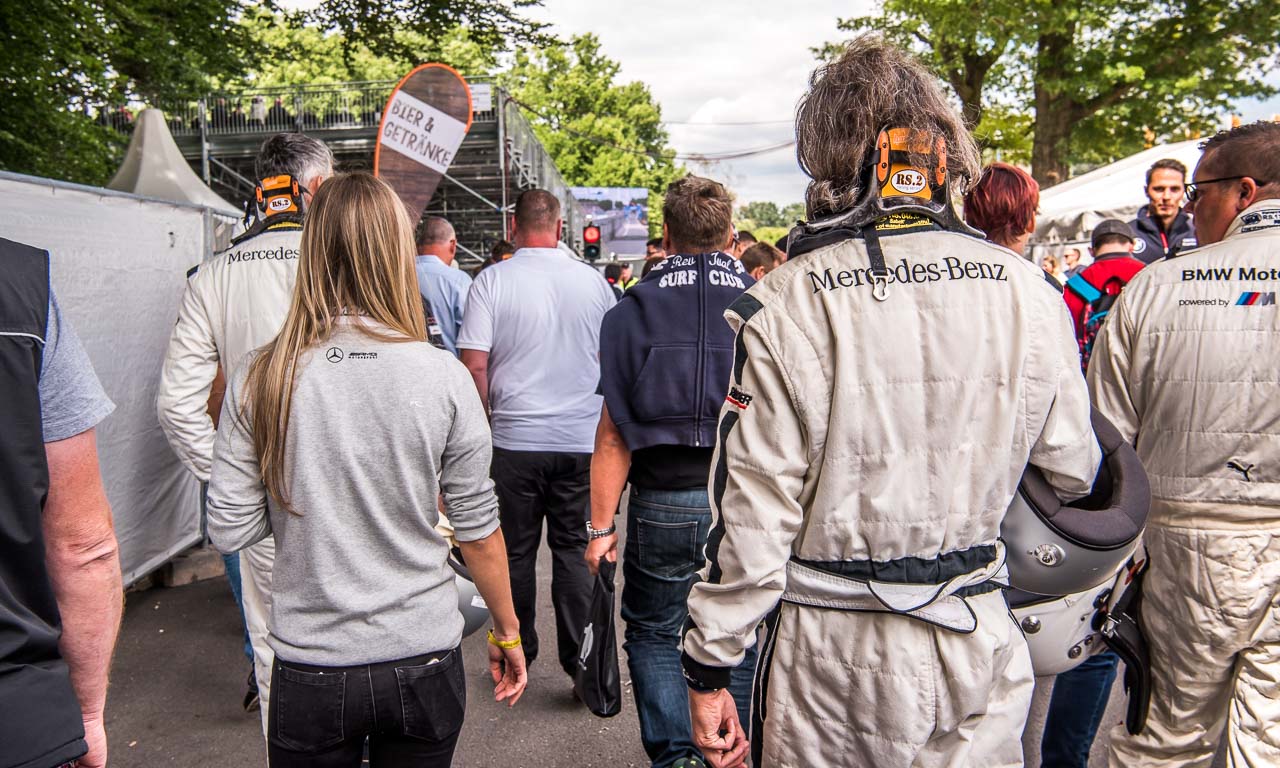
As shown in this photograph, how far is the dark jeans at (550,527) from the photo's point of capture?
4121mm

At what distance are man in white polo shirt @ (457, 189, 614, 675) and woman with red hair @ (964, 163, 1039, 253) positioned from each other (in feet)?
6.05

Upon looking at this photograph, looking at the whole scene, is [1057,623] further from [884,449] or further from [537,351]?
[537,351]

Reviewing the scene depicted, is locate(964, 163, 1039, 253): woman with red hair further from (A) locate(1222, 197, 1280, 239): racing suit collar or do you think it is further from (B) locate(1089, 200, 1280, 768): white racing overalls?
(A) locate(1222, 197, 1280, 239): racing suit collar

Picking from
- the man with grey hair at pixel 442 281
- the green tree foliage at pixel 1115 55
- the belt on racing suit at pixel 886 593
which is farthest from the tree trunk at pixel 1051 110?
the belt on racing suit at pixel 886 593

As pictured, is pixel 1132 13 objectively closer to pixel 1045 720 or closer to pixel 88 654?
pixel 1045 720

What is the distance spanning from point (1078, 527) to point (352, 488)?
1604 millimetres

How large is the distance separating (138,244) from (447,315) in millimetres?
2001

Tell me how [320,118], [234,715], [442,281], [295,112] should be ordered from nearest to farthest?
[234,715] → [442,281] → [320,118] → [295,112]

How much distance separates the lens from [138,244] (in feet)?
14.9

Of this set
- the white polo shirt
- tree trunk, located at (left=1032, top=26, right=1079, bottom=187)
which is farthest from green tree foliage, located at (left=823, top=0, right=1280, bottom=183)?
the white polo shirt

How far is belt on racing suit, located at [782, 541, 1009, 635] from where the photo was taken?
1.78 meters

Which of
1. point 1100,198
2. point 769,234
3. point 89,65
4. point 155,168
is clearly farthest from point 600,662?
point 769,234

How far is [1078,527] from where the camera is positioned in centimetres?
199

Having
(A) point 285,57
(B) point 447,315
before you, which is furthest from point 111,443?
(A) point 285,57
